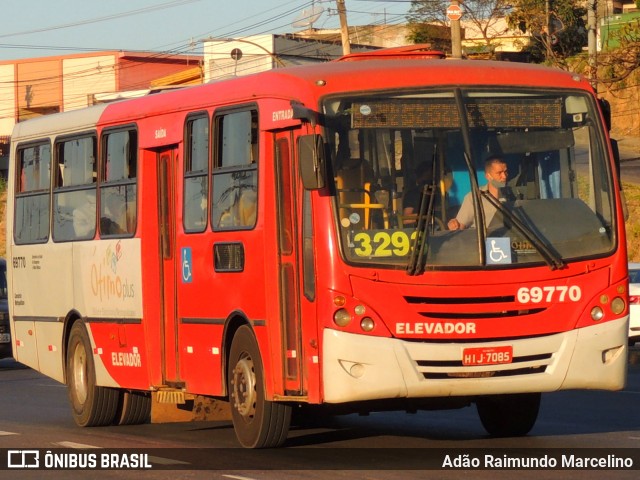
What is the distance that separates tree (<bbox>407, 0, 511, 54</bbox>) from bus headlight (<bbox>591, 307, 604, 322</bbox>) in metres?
55.7

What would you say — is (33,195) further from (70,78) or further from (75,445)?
(70,78)

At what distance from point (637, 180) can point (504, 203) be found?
35.1 metres

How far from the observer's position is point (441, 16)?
7788 cm

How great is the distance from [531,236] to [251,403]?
2.67 metres

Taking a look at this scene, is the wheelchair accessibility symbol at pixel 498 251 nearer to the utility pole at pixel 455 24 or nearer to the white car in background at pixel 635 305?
the white car in background at pixel 635 305

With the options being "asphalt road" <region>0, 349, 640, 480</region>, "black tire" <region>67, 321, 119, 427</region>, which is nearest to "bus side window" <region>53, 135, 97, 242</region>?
"black tire" <region>67, 321, 119, 427</region>

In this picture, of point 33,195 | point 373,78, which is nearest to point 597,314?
point 373,78

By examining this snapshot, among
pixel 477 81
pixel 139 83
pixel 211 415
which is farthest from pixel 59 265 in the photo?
pixel 139 83

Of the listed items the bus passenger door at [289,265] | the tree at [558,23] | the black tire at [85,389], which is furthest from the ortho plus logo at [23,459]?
the tree at [558,23]

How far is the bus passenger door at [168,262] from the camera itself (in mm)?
14117

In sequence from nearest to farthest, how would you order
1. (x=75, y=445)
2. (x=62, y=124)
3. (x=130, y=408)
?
(x=75, y=445)
(x=130, y=408)
(x=62, y=124)

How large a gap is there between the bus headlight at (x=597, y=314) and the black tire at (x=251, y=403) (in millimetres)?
2510

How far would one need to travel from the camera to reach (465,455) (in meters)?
11.9

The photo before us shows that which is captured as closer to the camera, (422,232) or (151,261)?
(422,232)
